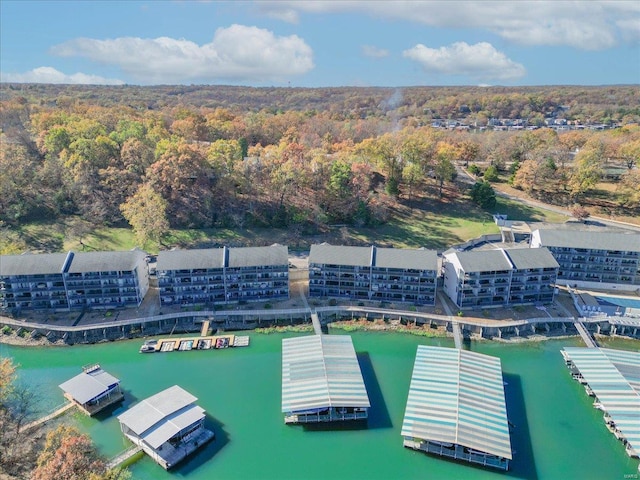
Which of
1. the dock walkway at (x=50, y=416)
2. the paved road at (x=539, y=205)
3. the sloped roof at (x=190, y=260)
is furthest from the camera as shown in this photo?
the paved road at (x=539, y=205)

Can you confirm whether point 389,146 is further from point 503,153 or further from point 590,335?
point 590,335

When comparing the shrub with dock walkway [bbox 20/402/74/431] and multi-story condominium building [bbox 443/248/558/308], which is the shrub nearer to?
multi-story condominium building [bbox 443/248/558/308]

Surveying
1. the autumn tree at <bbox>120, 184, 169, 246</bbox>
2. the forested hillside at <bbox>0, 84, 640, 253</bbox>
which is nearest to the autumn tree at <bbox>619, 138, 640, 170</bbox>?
the forested hillside at <bbox>0, 84, 640, 253</bbox>

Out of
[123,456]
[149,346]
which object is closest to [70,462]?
[123,456]

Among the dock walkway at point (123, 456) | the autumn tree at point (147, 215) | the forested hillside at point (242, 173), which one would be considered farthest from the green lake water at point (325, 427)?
the forested hillside at point (242, 173)

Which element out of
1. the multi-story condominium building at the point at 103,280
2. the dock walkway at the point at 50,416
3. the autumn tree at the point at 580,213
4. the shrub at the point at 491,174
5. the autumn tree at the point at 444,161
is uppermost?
the autumn tree at the point at 444,161

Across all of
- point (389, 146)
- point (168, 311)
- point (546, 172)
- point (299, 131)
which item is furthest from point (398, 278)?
point (299, 131)

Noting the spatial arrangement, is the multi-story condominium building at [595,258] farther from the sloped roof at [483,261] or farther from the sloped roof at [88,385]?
the sloped roof at [88,385]
